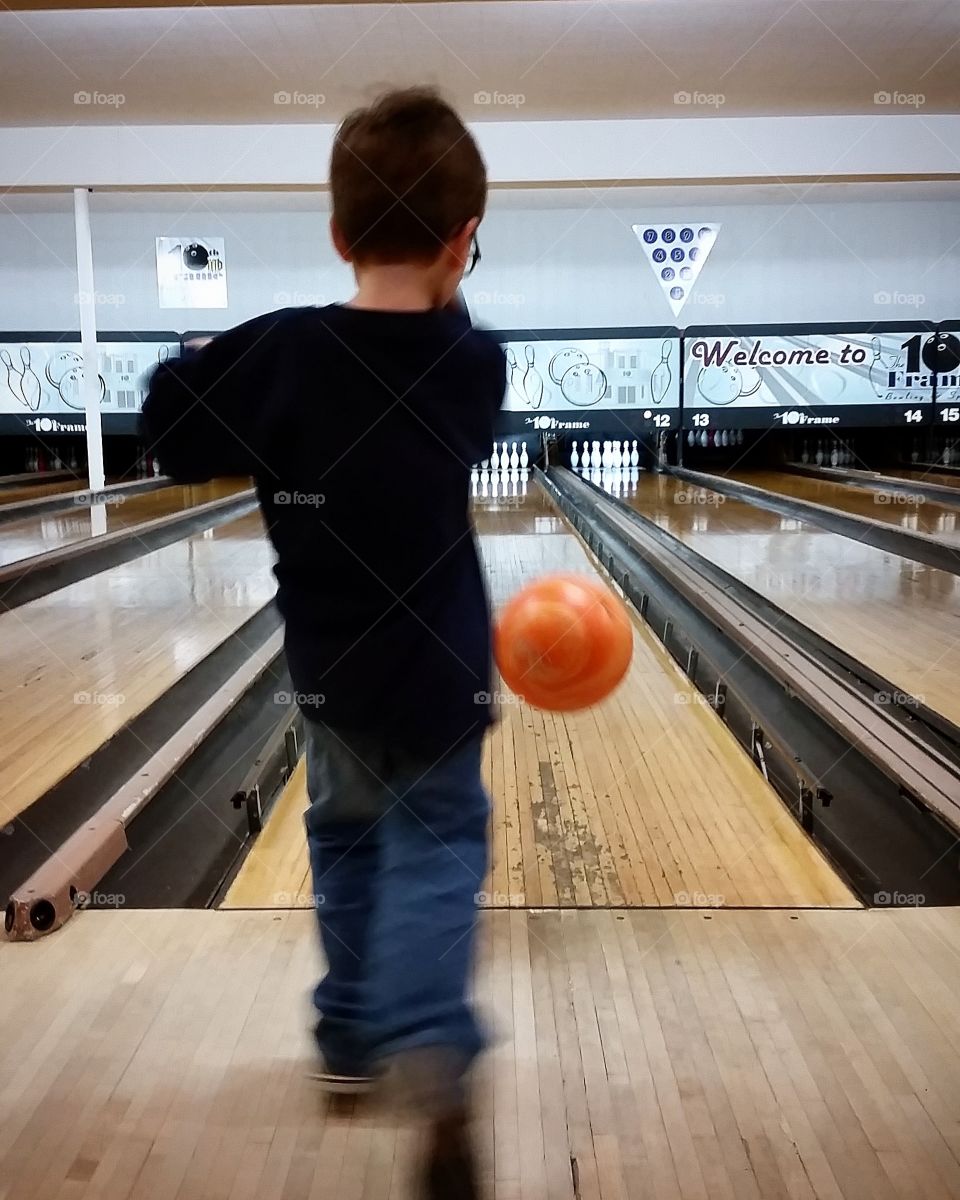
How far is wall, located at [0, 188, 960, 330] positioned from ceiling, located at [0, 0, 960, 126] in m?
2.30

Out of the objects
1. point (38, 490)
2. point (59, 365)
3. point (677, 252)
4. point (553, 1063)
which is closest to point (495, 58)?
point (677, 252)

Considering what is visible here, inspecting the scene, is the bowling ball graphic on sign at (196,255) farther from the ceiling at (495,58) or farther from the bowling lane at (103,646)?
the bowling lane at (103,646)

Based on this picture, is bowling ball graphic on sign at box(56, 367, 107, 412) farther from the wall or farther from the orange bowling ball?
the orange bowling ball

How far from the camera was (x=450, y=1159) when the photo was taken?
927 mm

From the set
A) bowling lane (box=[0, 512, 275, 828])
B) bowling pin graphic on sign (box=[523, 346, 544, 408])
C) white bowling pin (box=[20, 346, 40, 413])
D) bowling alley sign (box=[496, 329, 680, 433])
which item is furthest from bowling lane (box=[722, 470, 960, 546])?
white bowling pin (box=[20, 346, 40, 413])

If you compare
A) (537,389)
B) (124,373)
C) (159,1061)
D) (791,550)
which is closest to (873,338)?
(537,389)

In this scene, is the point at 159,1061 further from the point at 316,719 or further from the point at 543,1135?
the point at 316,719

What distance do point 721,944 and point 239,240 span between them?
26.0ft

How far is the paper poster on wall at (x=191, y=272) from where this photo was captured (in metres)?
8.12

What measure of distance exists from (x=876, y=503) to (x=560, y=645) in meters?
5.49

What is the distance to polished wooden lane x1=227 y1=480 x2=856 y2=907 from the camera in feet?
6.31

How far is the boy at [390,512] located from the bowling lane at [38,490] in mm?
6087

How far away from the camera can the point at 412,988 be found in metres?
0.95

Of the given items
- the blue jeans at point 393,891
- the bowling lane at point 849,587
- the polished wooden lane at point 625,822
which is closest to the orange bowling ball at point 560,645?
the blue jeans at point 393,891
